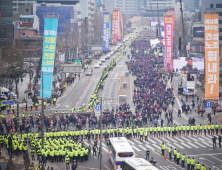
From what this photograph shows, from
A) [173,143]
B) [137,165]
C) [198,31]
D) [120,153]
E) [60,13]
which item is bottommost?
[173,143]

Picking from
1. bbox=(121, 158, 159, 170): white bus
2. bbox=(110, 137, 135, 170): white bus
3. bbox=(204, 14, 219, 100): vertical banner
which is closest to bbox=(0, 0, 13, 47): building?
bbox=(204, 14, 219, 100): vertical banner

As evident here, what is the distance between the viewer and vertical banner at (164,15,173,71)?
90.6m

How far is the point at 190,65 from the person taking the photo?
88.9 metres

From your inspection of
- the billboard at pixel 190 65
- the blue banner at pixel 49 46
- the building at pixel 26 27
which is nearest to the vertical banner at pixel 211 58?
the blue banner at pixel 49 46

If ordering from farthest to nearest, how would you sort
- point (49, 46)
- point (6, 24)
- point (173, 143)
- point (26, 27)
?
point (26, 27) → point (6, 24) → point (49, 46) → point (173, 143)

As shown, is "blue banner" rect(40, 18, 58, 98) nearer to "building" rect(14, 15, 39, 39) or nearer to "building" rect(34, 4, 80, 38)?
"building" rect(14, 15, 39, 39)

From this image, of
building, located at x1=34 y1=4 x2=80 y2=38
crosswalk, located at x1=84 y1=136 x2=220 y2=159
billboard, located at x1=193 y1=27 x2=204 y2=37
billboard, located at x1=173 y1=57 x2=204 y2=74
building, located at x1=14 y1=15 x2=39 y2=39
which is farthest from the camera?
building, located at x1=34 y1=4 x2=80 y2=38

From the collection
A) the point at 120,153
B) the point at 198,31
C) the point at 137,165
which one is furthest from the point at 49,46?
the point at 198,31

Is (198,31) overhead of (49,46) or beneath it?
overhead

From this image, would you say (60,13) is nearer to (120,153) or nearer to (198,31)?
(198,31)

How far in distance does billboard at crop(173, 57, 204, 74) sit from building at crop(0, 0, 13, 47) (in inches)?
1467

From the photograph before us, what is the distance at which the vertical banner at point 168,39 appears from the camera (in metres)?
90.6

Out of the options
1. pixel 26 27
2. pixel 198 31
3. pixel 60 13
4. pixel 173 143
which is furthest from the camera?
pixel 60 13

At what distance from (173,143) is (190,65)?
4303 cm
